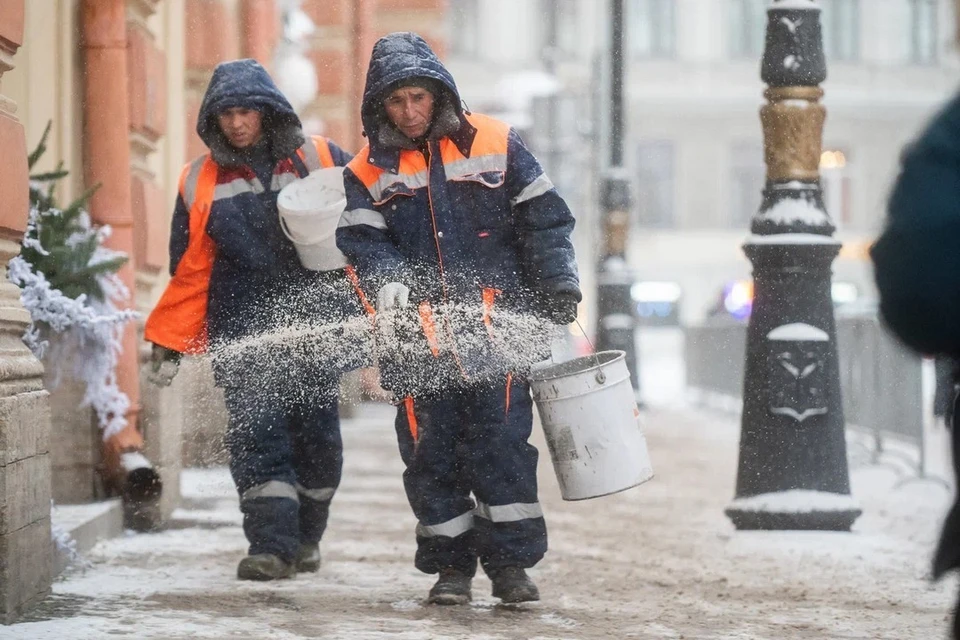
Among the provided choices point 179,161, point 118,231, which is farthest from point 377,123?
point 179,161

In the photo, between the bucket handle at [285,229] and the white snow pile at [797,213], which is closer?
the bucket handle at [285,229]

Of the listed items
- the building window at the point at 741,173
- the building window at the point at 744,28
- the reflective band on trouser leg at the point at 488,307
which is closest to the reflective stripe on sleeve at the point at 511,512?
the reflective band on trouser leg at the point at 488,307

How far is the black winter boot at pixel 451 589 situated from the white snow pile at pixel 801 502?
2.05 metres

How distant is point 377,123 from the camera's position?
17.8 ft

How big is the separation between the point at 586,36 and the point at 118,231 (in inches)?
1404

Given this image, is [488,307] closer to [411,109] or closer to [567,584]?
[411,109]

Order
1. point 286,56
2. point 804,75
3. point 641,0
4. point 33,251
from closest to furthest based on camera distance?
point 33,251, point 804,75, point 286,56, point 641,0

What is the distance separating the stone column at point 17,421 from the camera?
4871 mm

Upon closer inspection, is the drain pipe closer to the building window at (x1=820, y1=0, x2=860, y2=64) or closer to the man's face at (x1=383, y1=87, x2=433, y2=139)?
the man's face at (x1=383, y1=87, x2=433, y2=139)

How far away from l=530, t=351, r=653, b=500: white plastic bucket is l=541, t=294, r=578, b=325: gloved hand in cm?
17

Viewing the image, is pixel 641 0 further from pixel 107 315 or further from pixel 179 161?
pixel 107 315

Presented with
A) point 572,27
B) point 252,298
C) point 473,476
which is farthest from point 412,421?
point 572,27

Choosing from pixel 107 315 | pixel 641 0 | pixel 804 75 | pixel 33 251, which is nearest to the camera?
pixel 33 251

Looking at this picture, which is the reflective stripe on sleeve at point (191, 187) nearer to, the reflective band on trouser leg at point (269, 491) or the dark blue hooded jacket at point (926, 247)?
the reflective band on trouser leg at point (269, 491)
